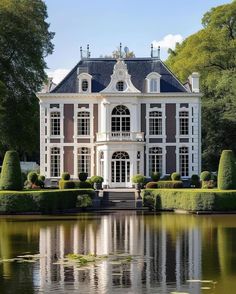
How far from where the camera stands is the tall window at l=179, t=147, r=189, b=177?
4369 cm

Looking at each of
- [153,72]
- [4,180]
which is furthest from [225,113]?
[4,180]

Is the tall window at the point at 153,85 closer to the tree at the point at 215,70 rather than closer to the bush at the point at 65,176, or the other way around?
the tree at the point at 215,70

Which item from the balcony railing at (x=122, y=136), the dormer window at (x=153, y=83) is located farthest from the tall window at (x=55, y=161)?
the dormer window at (x=153, y=83)

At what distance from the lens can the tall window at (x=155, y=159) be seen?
143ft

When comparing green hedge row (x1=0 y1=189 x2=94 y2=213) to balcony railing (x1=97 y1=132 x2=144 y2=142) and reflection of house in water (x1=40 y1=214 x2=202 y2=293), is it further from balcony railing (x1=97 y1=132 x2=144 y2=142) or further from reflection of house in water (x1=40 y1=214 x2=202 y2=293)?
balcony railing (x1=97 y1=132 x2=144 y2=142)

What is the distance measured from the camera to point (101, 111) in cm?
4378

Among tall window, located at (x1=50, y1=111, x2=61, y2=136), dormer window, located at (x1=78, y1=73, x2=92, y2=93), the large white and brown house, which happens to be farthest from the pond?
dormer window, located at (x1=78, y1=73, x2=92, y2=93)

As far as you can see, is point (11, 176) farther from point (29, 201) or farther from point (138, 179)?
point (138, 179)

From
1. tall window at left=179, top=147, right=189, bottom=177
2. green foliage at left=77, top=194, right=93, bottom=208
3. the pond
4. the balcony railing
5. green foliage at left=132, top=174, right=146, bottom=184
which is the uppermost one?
the balcony railing

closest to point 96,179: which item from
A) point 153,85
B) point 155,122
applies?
point 155,122

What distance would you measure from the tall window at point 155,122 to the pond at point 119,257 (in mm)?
17478

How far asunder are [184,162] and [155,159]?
1785 mm

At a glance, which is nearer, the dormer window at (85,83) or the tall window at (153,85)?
the tall window at (153,85)

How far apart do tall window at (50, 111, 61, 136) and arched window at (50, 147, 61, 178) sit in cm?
98
